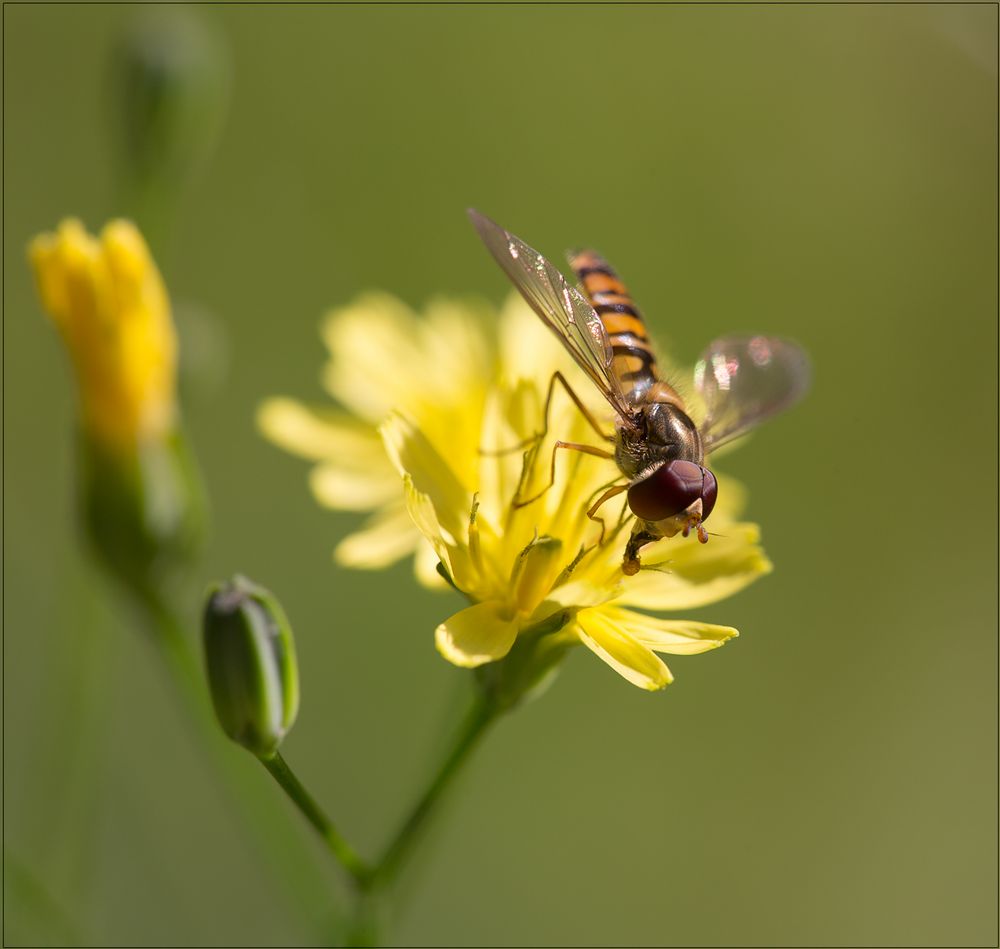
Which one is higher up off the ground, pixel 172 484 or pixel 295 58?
pixel 295 58

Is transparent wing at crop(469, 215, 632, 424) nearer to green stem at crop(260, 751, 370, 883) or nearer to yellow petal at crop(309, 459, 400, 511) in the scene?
yellow petal at crop(309, 459, 400, 511)

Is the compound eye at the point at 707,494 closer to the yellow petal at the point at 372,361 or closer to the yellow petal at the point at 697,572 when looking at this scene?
the yellow petal at the point at 697,572

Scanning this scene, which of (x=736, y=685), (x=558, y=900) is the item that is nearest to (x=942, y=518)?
(x=736, y=685)

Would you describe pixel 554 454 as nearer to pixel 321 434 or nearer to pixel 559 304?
pixel 559 304

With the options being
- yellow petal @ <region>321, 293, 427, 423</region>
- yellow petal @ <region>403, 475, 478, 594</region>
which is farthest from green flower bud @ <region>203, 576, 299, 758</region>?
yellow petal @ <region>321, 293, 427, 423</region>

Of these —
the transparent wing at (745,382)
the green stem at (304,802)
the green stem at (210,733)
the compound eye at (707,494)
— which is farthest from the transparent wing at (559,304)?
the green stem at (210,733)

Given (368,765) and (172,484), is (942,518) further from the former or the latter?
(172,484)
